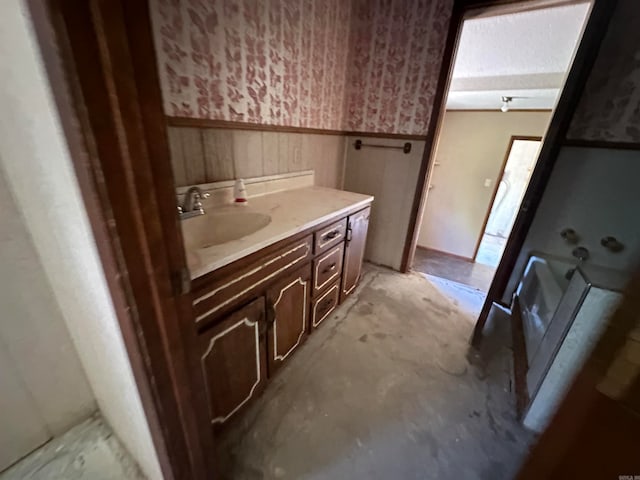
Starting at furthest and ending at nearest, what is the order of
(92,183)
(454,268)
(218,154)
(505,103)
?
(454,268) < (505,103) < (218,154) < (92,183)

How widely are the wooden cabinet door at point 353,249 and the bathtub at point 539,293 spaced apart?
110cm

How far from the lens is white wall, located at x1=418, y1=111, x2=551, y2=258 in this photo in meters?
3.41

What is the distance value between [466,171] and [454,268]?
1456mm

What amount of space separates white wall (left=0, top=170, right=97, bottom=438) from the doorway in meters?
2.44

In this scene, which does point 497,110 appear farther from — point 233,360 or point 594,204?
point 233,360

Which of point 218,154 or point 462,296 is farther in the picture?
point 462,296

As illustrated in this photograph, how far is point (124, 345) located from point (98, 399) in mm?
869

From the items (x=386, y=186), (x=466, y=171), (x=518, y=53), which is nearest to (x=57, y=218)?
(x=386, y=186)

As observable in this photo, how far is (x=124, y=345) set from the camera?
55cm

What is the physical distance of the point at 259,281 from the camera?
1025mm

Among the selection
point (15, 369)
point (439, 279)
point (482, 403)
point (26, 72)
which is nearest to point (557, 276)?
point (482, 403)

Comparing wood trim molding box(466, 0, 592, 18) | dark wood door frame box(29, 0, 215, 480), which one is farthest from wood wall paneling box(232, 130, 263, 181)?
wood trim molding box(466, 0, 592, 18)

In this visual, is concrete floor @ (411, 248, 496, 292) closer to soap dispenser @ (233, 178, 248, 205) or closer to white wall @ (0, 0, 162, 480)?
soap dispenser @ (233, 178, 248, 205)

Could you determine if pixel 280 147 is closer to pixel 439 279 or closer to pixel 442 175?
pixel 439 279
